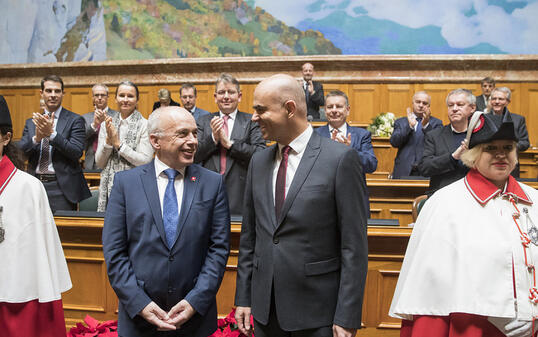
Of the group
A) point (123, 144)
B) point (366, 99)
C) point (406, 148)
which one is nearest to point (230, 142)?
point (123, 144)

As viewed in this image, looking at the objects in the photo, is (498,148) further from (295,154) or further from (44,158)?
(44,158)

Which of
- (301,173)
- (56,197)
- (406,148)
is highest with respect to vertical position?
(406,148)

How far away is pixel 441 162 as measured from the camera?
3549mm

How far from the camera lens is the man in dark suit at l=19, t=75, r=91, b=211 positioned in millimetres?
3818

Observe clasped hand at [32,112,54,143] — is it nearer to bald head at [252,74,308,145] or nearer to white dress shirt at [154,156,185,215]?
white dress shirt at [154,156,185,215]

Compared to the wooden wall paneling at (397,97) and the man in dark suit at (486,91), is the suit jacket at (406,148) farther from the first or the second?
the wooden wall paneling at (397,97)

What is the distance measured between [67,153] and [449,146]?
293 centimetres

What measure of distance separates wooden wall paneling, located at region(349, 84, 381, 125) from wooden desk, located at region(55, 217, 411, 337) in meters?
7.25

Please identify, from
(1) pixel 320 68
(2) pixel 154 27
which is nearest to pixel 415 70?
(1) pixel 320 68

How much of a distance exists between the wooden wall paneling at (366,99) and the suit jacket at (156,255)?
26.9ft

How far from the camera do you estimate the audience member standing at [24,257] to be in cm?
214


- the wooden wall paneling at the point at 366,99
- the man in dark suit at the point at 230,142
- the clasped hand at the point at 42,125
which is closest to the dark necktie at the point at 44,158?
the clasped hand at the point at 42,125

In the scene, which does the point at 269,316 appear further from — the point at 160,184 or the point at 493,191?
the point at 493,191

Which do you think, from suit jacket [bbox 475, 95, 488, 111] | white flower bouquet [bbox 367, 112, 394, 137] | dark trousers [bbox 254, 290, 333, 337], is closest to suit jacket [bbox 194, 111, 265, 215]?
dark trousers [bbox 254, 290, 333, 337]
